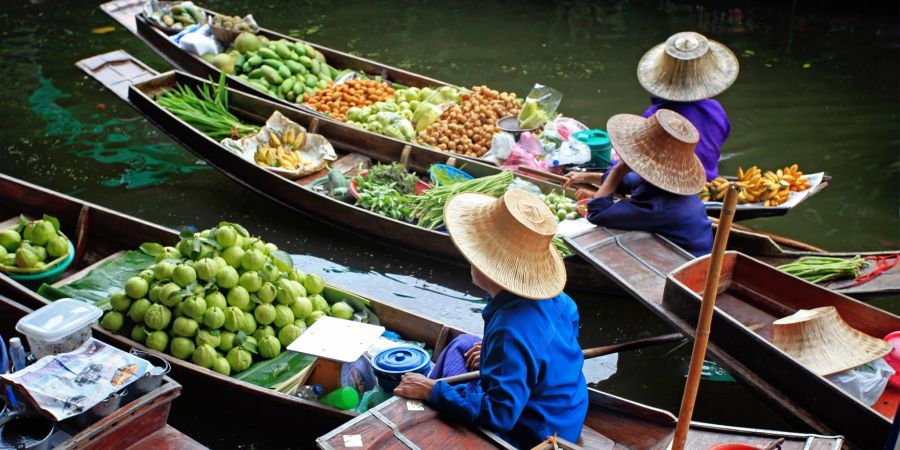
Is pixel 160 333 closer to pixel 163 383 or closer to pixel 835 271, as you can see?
pixel 163 383

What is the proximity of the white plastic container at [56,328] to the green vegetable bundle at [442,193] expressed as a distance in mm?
2476

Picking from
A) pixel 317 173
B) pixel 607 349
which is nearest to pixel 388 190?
pixel 317 173

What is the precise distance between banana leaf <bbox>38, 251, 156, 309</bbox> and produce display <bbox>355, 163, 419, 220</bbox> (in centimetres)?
152

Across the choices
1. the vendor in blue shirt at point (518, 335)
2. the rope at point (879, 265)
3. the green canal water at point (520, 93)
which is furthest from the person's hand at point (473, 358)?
the rope at point (879, 265)

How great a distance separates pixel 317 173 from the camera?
19.5ft

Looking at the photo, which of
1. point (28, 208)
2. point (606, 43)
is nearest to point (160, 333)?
point (28, 208)

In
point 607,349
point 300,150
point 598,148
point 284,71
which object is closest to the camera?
point 607,349

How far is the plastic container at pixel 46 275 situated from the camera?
432 cm

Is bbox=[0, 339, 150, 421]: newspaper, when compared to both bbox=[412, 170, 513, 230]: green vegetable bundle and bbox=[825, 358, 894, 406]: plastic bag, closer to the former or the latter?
bbox=[412, 170, 513, 230]: green vegetable bundle

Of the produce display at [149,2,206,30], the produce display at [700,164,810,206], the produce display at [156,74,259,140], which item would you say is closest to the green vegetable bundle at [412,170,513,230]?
the produce display at [700,164,810,206]

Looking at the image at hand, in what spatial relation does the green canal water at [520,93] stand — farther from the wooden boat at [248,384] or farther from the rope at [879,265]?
the rope at [879,265]

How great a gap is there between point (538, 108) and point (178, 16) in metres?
3.81

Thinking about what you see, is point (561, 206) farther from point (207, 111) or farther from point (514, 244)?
point (207, 111)

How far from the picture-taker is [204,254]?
391 cm
